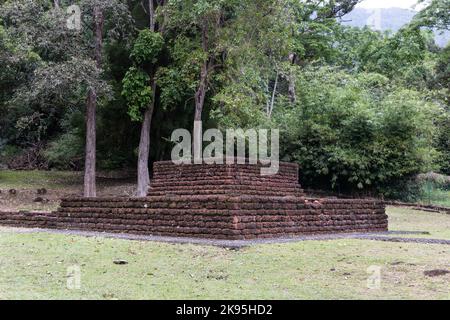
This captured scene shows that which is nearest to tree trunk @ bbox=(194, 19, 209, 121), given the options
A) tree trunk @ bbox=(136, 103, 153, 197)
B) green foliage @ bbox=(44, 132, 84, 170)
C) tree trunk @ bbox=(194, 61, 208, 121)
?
tree trunk @ bbox=(194, 61, 208, 121)

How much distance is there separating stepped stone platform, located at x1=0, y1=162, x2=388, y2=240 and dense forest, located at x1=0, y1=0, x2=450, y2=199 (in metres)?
3.13

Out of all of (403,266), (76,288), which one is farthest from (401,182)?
(76,288)

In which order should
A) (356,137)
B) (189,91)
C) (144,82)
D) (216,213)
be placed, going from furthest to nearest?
(356,137), (189,91), (144,82), (216,213)

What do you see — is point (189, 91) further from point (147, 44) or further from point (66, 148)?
point (66, 148)

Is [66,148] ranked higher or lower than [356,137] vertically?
lower

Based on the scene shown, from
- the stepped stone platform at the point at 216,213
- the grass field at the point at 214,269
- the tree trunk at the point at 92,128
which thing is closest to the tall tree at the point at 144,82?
the tree trunk at the point at 92,128

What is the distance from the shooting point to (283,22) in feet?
59.0

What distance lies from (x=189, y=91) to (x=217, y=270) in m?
12.3

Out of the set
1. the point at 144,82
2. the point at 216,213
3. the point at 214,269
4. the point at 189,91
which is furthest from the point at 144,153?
the point at 214,269

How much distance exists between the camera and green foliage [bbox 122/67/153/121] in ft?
60.0

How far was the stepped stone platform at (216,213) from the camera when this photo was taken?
32.6 feet

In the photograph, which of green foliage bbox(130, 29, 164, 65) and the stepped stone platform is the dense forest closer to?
green foliage bbox(130, 29, 164, 65)

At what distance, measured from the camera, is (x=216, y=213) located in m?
9.90

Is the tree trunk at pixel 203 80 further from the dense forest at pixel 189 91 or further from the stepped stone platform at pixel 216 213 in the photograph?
the stepped stone platform at pixel 216 213
